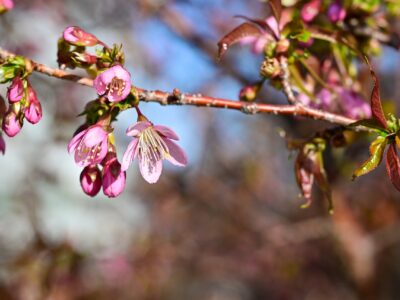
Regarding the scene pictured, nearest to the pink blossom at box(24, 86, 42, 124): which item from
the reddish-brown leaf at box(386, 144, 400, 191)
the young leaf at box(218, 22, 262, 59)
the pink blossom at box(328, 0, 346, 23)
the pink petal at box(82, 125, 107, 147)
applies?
the pink petal at box(82, 125, 107, 147)

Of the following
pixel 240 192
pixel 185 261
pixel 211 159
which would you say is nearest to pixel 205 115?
pixel 211 159

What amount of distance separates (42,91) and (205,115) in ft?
7.96

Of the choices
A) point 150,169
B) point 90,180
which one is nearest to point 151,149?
point 150,169

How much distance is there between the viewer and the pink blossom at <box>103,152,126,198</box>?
1.26 m

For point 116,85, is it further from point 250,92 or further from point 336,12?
point 336,12

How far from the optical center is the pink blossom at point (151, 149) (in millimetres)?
1264

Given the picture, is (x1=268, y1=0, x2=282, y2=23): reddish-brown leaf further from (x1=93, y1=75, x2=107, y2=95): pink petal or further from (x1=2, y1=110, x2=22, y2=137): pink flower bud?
(x1=2, y1=110, x2=22, y2=137): pink flower bud

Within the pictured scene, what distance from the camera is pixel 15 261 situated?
10.0ft

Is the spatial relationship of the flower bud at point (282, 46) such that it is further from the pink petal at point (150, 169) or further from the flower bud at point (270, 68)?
the pink petal at point (150, 169)

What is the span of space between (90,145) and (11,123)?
0.60ft

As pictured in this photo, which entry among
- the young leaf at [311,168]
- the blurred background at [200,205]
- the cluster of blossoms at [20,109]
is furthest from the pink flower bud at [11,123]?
the blurred background at [200,205]

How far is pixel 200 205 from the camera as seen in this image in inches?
161

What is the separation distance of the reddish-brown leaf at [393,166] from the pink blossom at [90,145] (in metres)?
0.60

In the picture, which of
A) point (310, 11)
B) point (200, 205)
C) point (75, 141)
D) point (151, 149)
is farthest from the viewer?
point (200, 205)
